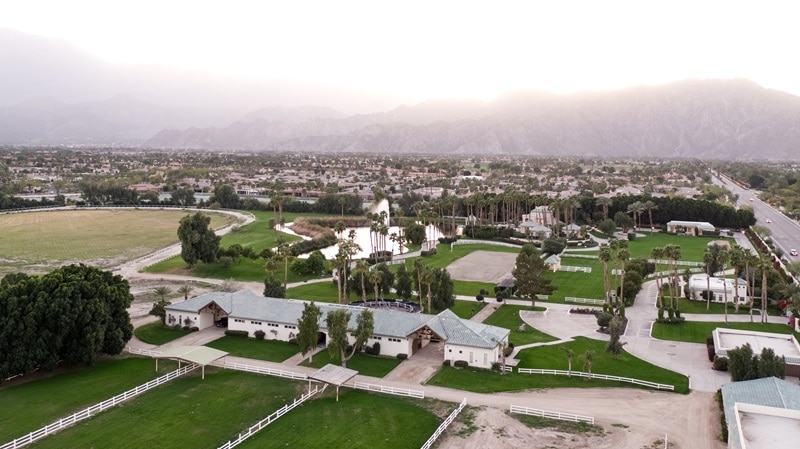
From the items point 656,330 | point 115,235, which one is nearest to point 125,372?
point 656,330

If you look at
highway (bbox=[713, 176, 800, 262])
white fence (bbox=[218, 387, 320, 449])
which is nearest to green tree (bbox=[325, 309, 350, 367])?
white fence (bbox=[218, 387, 320, 449])

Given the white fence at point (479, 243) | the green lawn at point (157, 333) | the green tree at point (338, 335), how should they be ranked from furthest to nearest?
the white fence at point (479, 243)
the green lawn at point (157, 333)
the green tree at point (338, 335)

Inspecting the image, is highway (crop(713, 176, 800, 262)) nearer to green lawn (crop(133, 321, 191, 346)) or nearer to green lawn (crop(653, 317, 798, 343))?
green lawn (crop(653, 317, 798, 343))

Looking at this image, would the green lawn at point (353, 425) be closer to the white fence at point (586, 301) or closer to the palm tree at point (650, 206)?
the white fence at point (586, 301)

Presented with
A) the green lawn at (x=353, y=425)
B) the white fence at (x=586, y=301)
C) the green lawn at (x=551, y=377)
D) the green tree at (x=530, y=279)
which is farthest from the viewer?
the white fence at (x=586, y=301)

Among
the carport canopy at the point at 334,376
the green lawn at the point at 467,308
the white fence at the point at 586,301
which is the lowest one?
the white fence at the point at 586,301

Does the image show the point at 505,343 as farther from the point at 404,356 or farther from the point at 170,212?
the point at 170,212

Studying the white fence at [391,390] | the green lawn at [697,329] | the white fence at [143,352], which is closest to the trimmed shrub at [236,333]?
the white fence at [143,352]
